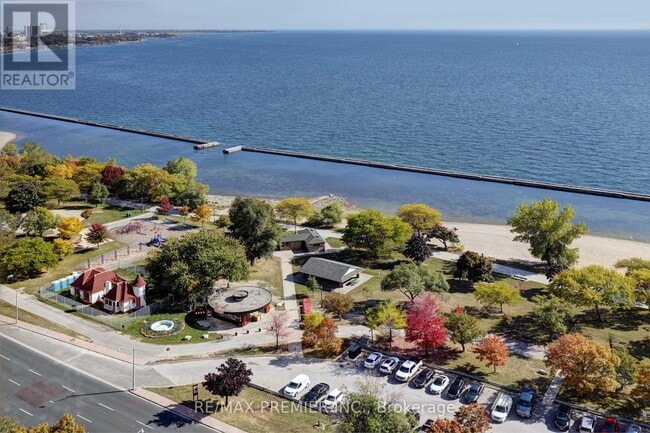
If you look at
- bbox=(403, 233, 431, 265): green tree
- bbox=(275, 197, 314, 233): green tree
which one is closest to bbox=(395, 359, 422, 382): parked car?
bbox=(403, 233, 431, 265): green tree

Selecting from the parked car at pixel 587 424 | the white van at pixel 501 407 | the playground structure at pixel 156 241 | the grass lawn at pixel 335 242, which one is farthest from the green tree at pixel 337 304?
the playground structure at pixel 156 241

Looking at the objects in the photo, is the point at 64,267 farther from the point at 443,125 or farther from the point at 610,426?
the point at 443,125

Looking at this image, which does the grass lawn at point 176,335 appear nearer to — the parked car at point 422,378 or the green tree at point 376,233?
the parked car at point 422,378

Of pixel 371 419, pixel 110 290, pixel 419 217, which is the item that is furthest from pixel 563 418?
pixel 110 290

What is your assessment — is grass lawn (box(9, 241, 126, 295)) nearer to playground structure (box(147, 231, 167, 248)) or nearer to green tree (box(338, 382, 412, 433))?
playground structure (box(147, 231, 167, 248))

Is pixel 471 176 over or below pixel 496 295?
over

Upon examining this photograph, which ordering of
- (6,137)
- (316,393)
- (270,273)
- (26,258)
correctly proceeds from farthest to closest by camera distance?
(6,137) → (270,273) → (26,258) → (316,393)
